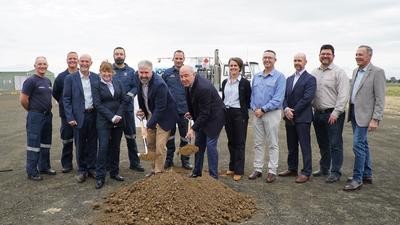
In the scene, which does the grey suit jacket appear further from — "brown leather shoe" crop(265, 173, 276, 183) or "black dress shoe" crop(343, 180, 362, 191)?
"brown leather shoe" crop(265, 173, 276, 183)

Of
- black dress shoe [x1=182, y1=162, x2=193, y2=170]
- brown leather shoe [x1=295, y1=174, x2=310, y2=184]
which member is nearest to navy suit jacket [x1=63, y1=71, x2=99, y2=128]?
black dress shoe [x1=182, y1=162, x2=193, y2=170]

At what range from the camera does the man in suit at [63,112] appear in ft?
22.5

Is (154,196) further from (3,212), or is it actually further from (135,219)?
(3,212)

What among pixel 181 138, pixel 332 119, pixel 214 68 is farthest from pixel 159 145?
pixel 214 68

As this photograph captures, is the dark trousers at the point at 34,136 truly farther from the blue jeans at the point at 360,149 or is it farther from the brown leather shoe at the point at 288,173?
the blue jeans at the point at 360,149

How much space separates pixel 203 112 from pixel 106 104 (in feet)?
5.24

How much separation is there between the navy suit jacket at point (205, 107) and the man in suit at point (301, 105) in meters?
1.24

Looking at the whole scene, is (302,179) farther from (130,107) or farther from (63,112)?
(63,112)

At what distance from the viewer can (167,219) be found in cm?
458

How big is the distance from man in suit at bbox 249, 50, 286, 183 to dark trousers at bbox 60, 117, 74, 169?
3.19 m

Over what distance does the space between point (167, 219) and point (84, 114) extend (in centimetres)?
257

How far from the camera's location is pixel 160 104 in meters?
6.03

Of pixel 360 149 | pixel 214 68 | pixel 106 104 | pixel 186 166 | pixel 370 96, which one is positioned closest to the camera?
pixel 370 96

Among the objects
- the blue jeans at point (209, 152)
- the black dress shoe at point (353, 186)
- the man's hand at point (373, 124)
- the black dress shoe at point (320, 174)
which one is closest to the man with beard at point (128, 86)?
the blue jeans at point (209, 152)
